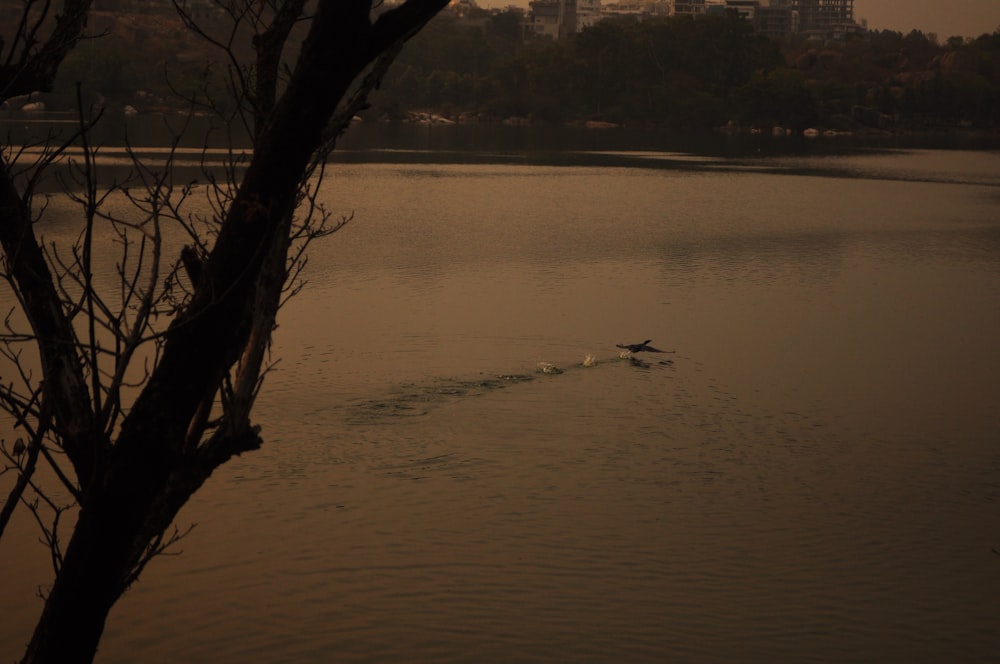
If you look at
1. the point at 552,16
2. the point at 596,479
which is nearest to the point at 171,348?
the point at 596,479

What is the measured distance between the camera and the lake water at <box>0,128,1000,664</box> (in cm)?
645

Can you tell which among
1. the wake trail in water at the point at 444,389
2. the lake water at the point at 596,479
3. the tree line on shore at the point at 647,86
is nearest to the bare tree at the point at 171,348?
the lake water at the point at 596,479

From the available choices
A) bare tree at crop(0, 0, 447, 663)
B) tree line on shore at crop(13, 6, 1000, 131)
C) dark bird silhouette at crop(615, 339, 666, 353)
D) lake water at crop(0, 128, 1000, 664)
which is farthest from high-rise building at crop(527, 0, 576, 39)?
bare tree at crop(0, 0, 447, 663)

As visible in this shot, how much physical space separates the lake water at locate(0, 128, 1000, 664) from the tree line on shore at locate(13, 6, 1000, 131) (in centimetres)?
7143

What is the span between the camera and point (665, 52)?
105m

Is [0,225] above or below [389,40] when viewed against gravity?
below

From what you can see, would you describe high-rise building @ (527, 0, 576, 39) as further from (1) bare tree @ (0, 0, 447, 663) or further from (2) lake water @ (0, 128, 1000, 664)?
(1) bare tree @ (0, 0, 447, 663)

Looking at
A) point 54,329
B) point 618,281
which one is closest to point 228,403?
point 54,329

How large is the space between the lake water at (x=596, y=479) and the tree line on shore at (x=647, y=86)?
71.4m

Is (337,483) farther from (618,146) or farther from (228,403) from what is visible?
(618,146)

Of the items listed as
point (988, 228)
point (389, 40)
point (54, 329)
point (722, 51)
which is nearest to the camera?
point (389, 40)

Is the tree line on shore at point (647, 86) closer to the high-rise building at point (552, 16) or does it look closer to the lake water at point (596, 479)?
the lake water at point (596, 479)

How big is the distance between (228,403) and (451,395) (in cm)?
743

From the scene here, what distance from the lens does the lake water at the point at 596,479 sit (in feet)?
21.2
